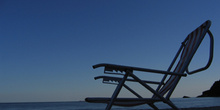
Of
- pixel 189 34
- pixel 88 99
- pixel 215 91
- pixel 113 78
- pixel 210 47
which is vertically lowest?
pixel 215 91

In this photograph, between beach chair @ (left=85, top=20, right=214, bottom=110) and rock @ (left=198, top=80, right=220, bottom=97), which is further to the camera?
rock @ (left=198, top=80, right=220, bottom=97)

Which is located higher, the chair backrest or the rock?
the chair backrest

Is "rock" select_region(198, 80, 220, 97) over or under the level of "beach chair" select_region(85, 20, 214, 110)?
under

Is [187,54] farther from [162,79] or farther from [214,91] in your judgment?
[214,91]

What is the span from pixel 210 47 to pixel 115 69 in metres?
1.42

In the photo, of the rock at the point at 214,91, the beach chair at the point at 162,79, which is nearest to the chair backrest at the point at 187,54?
the beach chair at the point at 162,79

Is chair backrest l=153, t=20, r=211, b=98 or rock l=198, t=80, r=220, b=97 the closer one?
chair backrest l=153, t=20, r=211, b=98

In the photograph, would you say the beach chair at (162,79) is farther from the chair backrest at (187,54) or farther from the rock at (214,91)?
the rock at (214,91)

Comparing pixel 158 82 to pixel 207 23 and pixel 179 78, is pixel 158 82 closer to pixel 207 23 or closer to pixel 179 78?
pixel 179 78

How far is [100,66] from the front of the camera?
173 centimetres

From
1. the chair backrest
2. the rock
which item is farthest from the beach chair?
the rock

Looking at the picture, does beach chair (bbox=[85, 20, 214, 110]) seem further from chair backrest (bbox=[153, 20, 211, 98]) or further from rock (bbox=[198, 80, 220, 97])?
rock (bbox=[198, 80, 220, 97])

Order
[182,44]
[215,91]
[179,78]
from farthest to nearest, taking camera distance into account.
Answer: [215,91] < [182,44] < [179,78]

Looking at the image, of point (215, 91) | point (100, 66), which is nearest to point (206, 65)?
point (100, 66)
